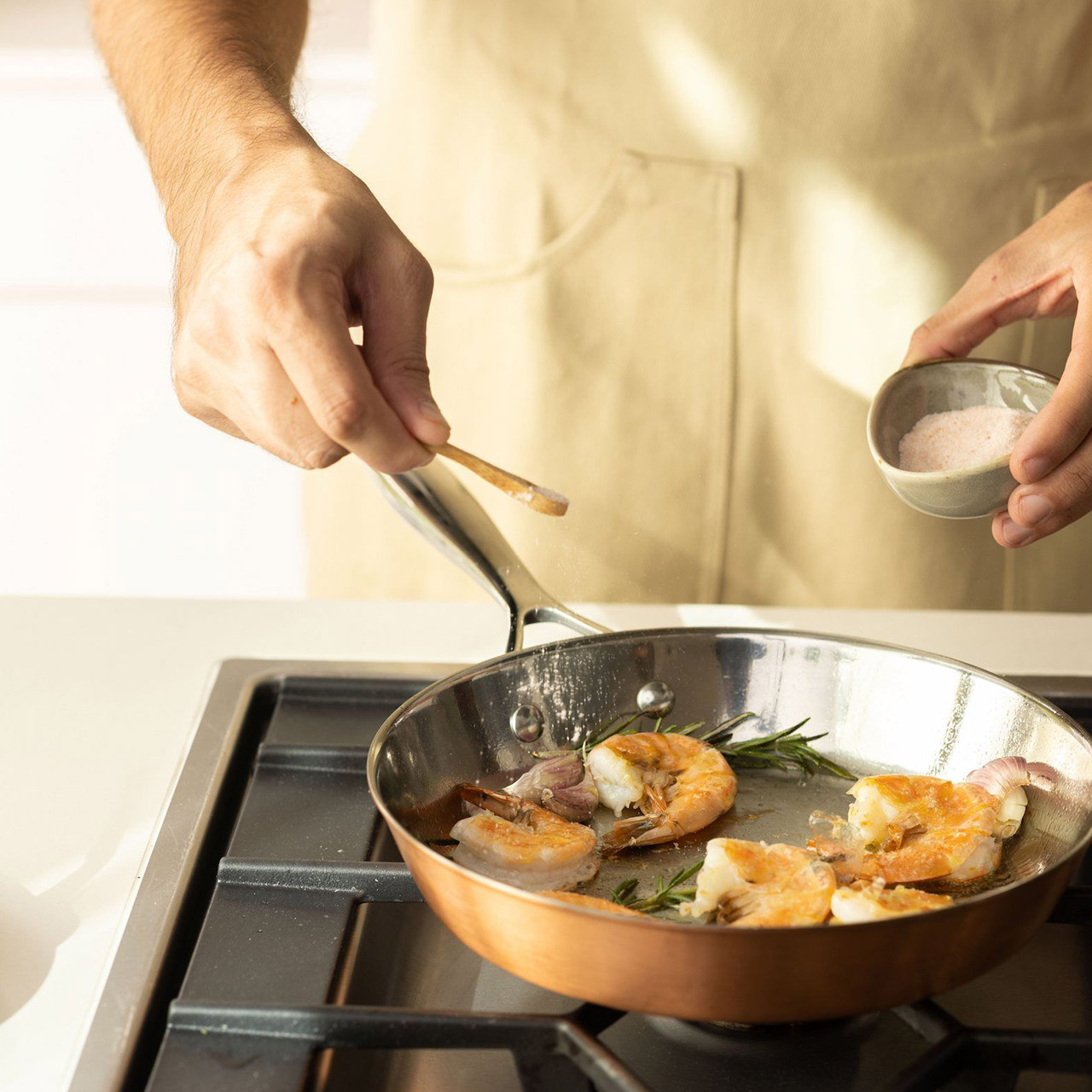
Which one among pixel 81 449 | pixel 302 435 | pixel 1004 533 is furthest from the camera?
pixel 81 449

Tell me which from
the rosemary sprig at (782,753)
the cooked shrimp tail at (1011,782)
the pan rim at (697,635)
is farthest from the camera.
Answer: the rosemary sprig at (782,753)

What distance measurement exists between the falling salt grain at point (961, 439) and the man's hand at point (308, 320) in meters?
0.43

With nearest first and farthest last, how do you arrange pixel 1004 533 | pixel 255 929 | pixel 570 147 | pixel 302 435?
pixel 255 929 < pixel 302 435 < pixel 1004 533 < pixel 570 147

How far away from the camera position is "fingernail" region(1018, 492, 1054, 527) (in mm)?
969

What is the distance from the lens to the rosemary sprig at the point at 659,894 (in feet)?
2.43

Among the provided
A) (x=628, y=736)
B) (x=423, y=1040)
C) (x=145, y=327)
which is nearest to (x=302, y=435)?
(x=628, y=736)

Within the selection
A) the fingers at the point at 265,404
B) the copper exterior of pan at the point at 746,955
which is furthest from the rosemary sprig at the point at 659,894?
the fingers at the point at 265,404

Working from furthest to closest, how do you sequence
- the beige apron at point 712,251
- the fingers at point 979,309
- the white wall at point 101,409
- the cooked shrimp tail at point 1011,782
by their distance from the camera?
the white wall at point 101,409 < the beige apron at point 712,251 < the fingers at point 979,309 < the cooked shrimp tail at point 1011,782

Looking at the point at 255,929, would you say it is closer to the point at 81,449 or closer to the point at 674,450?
the point at 674,450

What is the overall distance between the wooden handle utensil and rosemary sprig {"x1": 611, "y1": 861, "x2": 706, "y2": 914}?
0.78 ft

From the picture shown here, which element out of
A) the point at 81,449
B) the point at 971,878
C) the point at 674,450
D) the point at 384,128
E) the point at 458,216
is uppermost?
the point at 384,128

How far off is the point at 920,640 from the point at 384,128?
94cm

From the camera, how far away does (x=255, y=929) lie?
75 centimetres

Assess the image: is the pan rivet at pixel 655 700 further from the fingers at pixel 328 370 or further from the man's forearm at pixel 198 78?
the man's forearm at pixel 198 78
